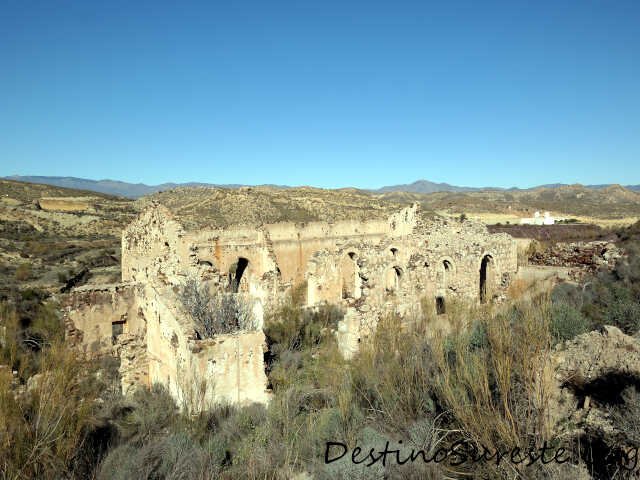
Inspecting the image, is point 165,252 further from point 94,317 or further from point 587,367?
point 587,367

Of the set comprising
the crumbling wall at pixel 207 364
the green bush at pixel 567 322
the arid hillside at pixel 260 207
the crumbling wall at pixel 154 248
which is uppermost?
the arid hillside at pixel 260 207

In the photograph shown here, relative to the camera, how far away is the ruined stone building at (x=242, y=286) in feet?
27.3

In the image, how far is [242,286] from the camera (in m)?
20.9

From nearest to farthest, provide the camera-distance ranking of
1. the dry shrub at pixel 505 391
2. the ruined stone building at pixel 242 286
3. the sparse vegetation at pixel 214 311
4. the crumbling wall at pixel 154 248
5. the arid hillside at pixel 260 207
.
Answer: the dry shrub at pixel 505 391 → the ruined stone building at pixel 242 286 → the sparse vegetation at pixel 214 311 → the crumbling wall at pixel 154 248 → the arid hillside at pixel 260 207

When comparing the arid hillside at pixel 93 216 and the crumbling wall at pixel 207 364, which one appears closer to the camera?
the crumbling wall at pixel 207 364

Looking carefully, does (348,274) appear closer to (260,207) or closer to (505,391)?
(260,207)

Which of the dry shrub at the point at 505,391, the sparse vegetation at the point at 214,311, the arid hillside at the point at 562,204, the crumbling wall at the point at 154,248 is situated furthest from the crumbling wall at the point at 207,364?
the arid hillside at the point at 562,204

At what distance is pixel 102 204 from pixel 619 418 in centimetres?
5148

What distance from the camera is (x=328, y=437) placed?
6.04 meters

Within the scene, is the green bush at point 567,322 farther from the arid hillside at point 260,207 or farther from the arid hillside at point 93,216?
the arid hillside at point 260,207

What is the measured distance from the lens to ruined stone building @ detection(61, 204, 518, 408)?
27.3 ft

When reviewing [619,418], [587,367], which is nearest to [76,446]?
[619,418]

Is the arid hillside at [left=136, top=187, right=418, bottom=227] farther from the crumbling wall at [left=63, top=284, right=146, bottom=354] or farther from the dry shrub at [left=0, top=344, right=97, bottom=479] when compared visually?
the dry shrub at [left=0, top=344, right=97, bottom=479]

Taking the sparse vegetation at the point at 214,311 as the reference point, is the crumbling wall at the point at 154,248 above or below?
above
